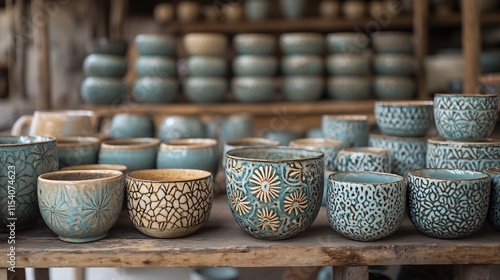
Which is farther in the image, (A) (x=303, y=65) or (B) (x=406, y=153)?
(A) (x=303, y=65)

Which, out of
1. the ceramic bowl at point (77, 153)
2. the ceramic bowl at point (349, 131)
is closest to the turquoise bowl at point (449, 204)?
the ceramic bowl at point (349, 131)

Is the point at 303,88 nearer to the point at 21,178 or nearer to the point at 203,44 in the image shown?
the point at 203,44

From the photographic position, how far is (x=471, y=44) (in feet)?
8.25

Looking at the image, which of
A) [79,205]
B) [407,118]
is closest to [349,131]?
[407,118]

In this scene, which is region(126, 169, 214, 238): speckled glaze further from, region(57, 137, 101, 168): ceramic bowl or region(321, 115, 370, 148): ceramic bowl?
region(321, 115, 370, 148): ceramic bowl

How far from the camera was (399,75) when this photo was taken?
9.21 feet

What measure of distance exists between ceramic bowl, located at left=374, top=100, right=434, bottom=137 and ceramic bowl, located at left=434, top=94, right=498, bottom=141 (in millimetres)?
140

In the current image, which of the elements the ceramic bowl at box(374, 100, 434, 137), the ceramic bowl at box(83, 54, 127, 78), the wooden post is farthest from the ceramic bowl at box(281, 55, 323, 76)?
the ceramic bowl at box(374, 100, 434, 137)

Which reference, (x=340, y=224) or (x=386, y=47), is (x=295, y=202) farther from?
(x=386, y=47)

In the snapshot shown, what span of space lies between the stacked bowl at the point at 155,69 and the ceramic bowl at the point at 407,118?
64.0 inches

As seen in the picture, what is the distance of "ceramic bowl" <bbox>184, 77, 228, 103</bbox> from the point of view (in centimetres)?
272

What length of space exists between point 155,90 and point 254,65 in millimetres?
540

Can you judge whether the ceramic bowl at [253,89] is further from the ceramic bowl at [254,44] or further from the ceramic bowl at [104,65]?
the ceramic bowl at [104,65]

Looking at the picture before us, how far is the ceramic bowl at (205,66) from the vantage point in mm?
2696
